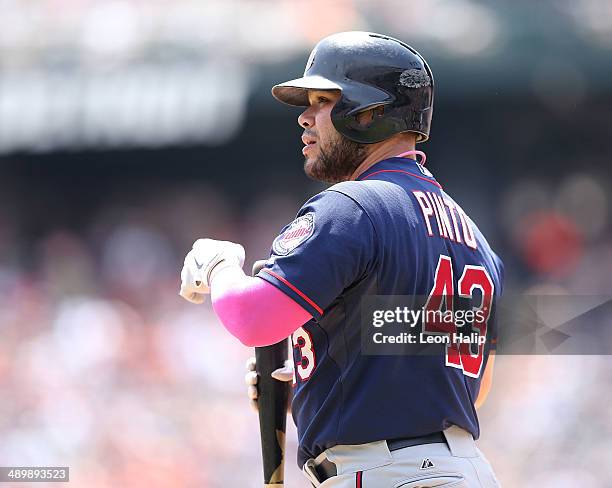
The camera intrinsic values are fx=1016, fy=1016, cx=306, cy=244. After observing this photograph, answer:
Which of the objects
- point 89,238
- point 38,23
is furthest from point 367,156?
point 38,23

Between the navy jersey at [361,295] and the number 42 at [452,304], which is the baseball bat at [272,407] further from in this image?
the number 42 at [452,304]

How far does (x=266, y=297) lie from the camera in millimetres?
2270

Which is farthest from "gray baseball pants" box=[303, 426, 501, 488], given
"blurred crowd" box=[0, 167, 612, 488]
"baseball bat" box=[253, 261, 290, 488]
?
"blurred crowd" box=[0, 167, 612, 488]

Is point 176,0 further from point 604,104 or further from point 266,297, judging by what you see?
point 266,297

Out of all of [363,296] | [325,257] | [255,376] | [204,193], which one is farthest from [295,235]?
[204,193]

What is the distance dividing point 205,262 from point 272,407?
475 millimetres

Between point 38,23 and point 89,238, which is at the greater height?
point 38,23

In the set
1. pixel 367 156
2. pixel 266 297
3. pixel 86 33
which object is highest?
pixel 86 33

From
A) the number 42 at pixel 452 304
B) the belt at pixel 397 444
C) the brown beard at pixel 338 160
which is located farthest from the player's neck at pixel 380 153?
the belt at pixel 397 444

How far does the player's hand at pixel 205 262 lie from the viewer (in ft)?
8.02

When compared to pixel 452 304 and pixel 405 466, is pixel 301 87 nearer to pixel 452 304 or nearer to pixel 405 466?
pixel 452 304

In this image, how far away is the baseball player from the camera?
2.28 meters

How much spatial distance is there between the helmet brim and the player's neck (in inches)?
7.3

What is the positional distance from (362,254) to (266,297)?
9.3 inches
